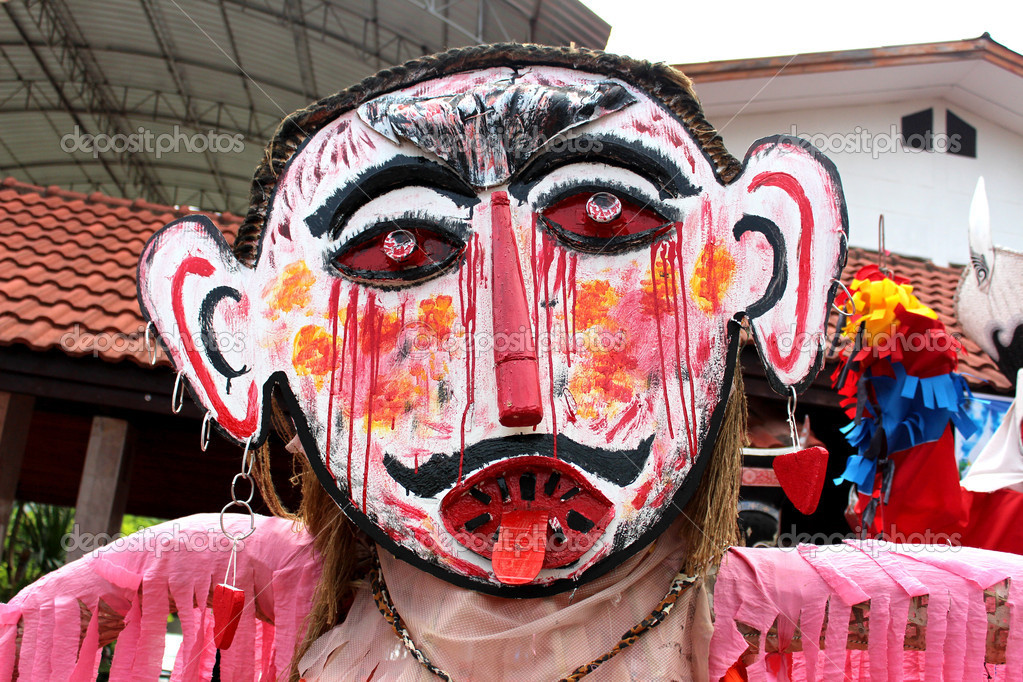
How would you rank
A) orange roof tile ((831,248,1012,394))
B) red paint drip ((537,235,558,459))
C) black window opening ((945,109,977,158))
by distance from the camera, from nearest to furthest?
red paint drip ((537,235,558,459))
orange roof tile ((831,248,1012,394))
black window opening ((945,109,977,158))

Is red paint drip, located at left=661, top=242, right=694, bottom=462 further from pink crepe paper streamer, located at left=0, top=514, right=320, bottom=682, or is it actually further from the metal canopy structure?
the metal canopy structure

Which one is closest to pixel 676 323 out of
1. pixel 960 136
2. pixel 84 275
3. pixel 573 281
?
pixel 573 281

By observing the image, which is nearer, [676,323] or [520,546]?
[520,546]

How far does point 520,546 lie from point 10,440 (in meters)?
3.88

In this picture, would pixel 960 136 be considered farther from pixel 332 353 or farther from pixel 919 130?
pixel 332 353

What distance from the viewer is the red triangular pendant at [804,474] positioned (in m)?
1.56

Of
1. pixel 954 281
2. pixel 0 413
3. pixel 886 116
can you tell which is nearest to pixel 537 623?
pixel 0 413

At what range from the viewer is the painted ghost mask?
1.59m

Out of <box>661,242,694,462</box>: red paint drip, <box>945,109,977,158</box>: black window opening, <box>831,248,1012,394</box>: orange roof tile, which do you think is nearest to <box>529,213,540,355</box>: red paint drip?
<box>661,242,694,462</box>: red paint drip

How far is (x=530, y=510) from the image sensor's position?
155 cm

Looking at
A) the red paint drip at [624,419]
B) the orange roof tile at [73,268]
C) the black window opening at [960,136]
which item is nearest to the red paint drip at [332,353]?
the red paint drip at [624,419]

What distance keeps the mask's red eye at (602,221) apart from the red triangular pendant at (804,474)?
50 centimetres

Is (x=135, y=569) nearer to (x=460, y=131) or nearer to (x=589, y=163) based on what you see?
(x=460, y=131)

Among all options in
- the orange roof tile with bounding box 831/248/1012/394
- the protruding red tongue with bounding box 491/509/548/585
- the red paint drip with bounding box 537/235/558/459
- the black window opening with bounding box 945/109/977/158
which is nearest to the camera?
the protruding red tongue with bounding box 491/509/548/585
